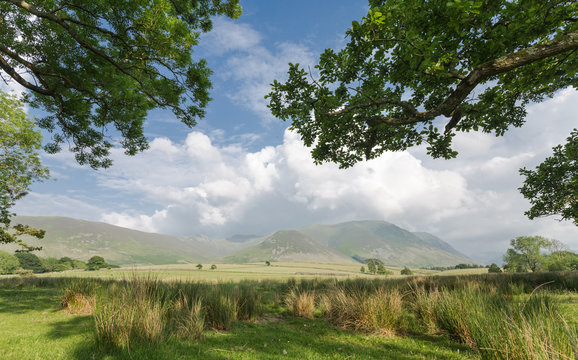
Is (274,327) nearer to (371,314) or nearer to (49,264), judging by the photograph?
(371,314)

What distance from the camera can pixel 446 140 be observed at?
10109mm

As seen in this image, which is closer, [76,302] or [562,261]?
[76,302]

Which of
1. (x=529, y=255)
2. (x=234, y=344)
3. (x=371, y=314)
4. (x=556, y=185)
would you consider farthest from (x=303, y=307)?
(x=529, y=255)

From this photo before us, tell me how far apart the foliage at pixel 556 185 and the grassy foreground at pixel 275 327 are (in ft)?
27.1

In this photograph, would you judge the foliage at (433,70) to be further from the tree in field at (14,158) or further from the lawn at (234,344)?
the tree in field at (14,158)

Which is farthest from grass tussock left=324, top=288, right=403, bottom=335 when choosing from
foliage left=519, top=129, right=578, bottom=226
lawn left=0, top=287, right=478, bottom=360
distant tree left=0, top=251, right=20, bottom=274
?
distant tree left=0, top=251, right=20, bottom=274

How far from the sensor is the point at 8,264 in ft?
313

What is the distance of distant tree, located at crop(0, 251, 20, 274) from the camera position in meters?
93.0

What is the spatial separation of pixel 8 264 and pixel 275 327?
14948 centimetres

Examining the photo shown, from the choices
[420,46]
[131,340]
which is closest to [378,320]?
[131,340]

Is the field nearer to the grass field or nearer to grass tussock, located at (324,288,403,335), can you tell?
grass tussock, located at (324,288,403,335)

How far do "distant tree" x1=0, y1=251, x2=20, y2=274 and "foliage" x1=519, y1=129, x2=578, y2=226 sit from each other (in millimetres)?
149663

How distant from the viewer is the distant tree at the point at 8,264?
93000 millimetres

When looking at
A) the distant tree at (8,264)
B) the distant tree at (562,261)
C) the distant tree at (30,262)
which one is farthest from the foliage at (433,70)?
the distant tree at (30,262)
